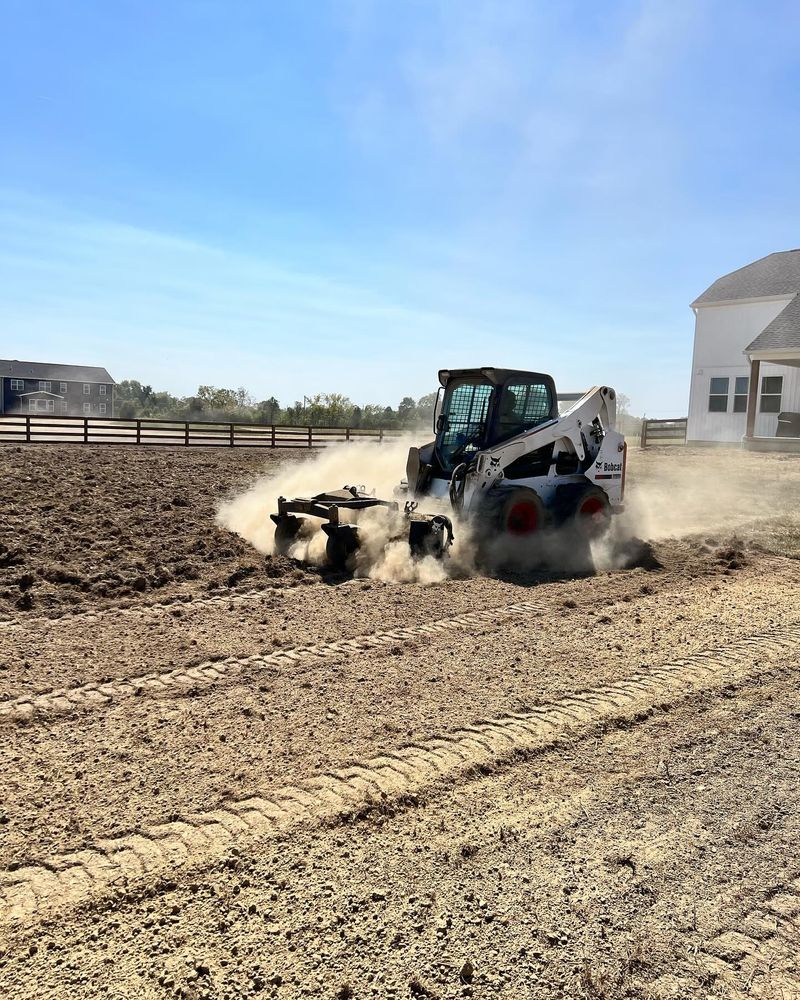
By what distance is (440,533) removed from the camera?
31.2 ft

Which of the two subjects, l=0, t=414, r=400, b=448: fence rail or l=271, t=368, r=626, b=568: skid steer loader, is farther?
l=0, t=414, r=400, b=448: fence rail

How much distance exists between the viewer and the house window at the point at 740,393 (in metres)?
27.1

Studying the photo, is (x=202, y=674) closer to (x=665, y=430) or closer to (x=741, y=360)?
(x=741, y=360)

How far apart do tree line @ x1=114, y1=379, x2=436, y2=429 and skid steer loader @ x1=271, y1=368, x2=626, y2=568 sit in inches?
902

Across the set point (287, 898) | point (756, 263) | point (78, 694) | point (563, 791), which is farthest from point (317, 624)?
point (756, 263)

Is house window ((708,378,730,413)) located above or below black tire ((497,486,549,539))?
above

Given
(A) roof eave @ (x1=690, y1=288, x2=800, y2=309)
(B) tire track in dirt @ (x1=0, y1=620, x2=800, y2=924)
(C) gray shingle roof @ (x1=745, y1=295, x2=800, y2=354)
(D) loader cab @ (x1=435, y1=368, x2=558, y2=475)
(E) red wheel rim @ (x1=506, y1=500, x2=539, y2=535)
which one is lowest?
(B) tire track in dirt @ (x1=0, y1=620, x2=800, y2=924)

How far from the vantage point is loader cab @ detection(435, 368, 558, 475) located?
10.6 metres

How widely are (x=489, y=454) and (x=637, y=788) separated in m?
6.49

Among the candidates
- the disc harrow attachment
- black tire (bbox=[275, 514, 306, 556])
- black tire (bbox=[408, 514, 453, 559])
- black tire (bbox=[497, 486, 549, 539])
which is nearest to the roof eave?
black tire (bbox=[497, 486, 549, 539])

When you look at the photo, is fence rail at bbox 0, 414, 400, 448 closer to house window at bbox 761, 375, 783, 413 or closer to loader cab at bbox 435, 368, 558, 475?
house window at bbox 761, 375, 783, 413

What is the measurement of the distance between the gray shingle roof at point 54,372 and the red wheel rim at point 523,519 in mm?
68464

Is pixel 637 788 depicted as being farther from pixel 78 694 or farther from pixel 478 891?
pixel 78 694

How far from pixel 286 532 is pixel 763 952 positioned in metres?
8.21
